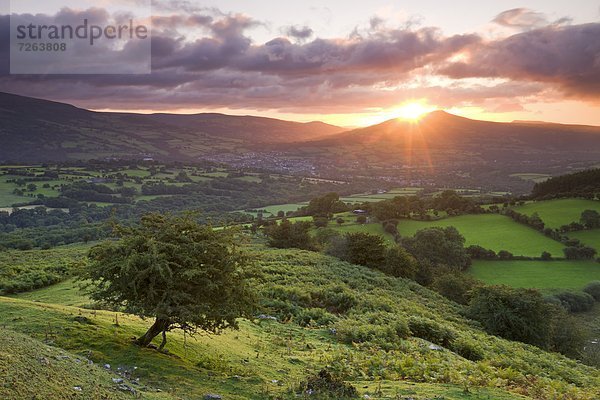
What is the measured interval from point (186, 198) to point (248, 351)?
147148mm

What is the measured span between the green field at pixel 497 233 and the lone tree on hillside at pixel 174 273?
74.2 meters

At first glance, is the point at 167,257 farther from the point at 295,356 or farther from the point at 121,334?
the point at 295,356

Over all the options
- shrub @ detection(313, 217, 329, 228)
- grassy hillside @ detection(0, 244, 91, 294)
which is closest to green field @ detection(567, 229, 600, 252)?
shrub @ detection(313, 217, 329, 228)

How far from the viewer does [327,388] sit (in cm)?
1277

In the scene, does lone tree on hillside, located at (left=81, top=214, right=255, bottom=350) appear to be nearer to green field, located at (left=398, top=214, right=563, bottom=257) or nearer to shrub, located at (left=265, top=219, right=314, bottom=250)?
shrub, located at (left=265, top=219, right=314, bottom=250)

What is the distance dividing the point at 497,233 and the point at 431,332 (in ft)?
235

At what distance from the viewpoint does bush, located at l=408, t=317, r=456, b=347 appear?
77.4 feet

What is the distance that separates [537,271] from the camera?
7050 cm

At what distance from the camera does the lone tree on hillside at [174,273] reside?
12938mm

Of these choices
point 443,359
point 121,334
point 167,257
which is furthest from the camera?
point 443,359

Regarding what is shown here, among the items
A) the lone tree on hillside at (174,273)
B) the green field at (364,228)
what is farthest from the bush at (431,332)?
the green field at (364,228)

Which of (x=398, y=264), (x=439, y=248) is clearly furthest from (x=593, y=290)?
(x=398, y=264)

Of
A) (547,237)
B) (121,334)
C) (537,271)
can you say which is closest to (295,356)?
(121,334)

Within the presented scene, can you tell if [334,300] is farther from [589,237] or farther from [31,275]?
[589,237]
